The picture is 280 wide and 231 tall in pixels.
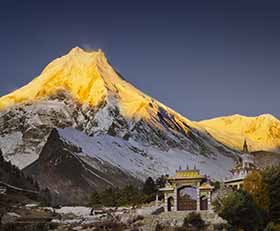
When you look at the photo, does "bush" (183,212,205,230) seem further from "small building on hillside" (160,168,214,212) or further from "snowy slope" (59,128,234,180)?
"snowy slope" (59,128,234,180)

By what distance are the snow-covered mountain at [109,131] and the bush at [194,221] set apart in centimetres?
8436

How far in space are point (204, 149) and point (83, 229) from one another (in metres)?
135

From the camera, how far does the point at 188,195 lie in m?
51.2

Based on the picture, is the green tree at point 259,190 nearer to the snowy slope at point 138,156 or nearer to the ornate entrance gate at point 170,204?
the ornate entrance gate at point 170,204

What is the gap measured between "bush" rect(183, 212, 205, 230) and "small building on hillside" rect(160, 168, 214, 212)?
3.86 m

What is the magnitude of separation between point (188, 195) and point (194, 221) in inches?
272

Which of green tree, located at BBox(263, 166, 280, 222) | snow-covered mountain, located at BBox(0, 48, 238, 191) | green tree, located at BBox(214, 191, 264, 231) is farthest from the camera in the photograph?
snow-covered mountain, located at BBox(0, 48, 238, 191)

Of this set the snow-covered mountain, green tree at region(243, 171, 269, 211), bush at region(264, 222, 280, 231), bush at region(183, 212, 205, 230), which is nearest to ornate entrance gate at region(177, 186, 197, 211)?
bush at region(183, 212, 205, 230)

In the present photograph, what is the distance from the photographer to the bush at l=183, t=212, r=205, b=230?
144 ft

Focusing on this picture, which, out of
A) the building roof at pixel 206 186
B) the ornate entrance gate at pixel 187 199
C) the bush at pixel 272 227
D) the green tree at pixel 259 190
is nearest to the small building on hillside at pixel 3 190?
the ornate entrance gate at pixel 187 199

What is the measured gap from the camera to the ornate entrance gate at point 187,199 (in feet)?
162

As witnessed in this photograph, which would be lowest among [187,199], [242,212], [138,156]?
[242,212]

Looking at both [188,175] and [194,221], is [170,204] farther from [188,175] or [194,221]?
[194,221]

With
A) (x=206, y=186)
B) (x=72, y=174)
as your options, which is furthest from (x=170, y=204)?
(x=72, y=174)
